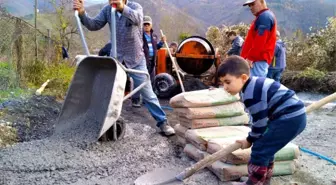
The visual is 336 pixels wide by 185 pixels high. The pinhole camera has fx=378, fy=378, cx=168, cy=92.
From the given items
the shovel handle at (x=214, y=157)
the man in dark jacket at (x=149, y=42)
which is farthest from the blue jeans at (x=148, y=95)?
the man in dark jacket at (x=149, y=42)

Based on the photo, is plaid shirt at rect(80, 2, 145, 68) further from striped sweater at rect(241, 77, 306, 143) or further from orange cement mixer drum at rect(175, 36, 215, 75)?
orange cement mixer drum at rect(175, 36, 215, 75)

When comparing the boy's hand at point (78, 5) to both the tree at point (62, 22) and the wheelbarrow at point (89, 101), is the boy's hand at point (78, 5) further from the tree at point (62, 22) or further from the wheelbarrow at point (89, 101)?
the tree at point (62, 22)

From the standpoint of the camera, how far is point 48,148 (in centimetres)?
310

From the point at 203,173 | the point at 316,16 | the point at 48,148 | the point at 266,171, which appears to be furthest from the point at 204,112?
the point at 316,16

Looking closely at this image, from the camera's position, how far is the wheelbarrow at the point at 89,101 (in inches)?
131

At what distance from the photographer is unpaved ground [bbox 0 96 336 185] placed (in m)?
2.72

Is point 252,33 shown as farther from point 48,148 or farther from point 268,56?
point 48,148

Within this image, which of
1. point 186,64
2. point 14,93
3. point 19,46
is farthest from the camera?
point 186,64

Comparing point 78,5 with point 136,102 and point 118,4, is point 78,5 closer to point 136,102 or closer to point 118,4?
point 118,4

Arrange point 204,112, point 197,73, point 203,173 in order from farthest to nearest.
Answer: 1. point 197,73
2. point 204,112
3. point 203,173

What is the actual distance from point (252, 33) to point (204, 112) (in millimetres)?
1151

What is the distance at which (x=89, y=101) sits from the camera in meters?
3.65

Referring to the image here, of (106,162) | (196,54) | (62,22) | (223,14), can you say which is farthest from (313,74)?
(223,14)

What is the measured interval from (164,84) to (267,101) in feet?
14.8
